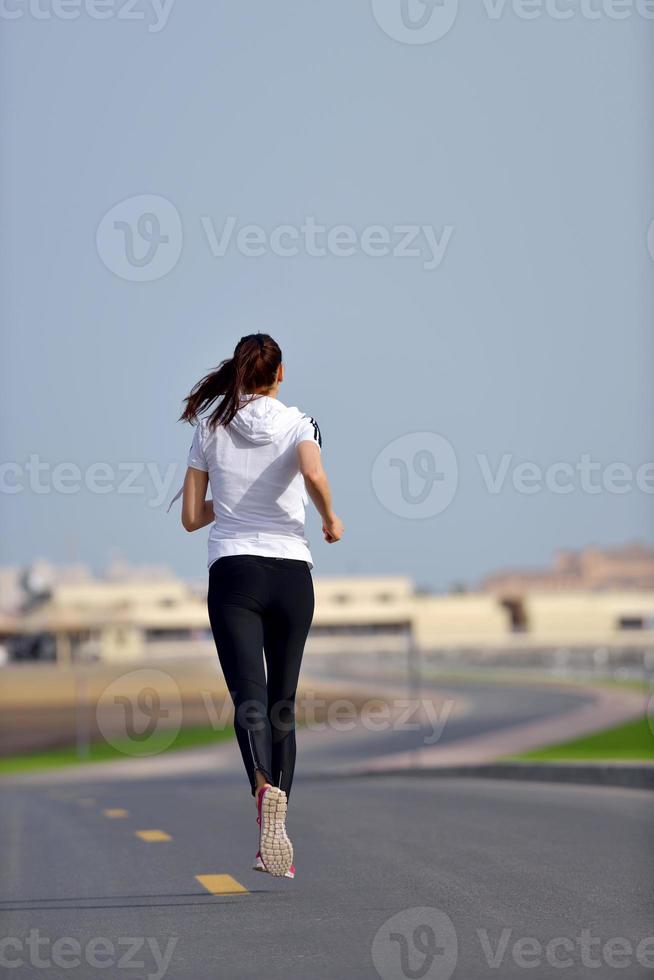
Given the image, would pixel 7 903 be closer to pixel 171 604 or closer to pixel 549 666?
pixel 549 666

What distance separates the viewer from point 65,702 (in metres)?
63.3

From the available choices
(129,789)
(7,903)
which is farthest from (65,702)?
(7,903)

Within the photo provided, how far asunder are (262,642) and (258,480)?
653 millimetres

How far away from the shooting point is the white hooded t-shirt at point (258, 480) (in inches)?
263

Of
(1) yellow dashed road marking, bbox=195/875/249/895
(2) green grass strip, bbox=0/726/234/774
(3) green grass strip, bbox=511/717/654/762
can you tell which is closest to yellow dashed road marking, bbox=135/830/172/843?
(1) yellow dashed road marking, bbox=195/875/249/895

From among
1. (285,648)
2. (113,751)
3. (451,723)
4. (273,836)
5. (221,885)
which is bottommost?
(113,751)

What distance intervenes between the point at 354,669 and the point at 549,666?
10.1 metres

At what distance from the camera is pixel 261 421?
6684mm

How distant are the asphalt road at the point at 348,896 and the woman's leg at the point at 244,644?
0.68 meters

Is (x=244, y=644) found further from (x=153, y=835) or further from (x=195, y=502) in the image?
(x=153, y=835)

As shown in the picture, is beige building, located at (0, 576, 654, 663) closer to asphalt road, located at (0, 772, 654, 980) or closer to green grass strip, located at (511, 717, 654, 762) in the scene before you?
green grass strip, located at (511, 717, 654, 762)

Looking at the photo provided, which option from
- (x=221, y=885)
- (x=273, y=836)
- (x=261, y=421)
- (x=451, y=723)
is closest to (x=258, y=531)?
(x=261, y=421)

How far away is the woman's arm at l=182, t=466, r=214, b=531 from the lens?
269 inches

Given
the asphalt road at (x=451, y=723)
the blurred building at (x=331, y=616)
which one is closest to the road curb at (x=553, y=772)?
the asphalt road at (x=451, y=723)
